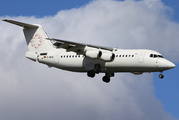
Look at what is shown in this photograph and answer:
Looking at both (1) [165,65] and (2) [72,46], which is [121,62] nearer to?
(1) [165,65]

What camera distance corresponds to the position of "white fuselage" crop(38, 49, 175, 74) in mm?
29281

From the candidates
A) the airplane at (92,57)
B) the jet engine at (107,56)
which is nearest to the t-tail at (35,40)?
the airplane at (92,57)

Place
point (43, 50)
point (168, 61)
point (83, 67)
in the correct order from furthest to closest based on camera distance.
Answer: point (43, 50) < point (83, 67) < point (168, 61)

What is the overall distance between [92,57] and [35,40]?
749cm

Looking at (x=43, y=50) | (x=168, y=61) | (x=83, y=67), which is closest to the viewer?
(x=168, y=61)

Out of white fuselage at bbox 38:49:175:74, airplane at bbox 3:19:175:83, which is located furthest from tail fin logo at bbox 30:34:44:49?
white fuselage at bbox 38:49:175:74

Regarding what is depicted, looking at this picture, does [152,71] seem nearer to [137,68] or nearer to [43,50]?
[137,68]

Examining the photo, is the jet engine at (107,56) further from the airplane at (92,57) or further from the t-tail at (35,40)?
the t-tail at (35,40)

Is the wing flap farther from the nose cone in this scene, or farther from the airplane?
the nose cone

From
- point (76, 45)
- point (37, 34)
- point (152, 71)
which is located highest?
point (37, 34)

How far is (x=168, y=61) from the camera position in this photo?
1156 inches

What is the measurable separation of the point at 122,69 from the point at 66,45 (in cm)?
490

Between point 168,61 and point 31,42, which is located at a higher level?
point 31,42

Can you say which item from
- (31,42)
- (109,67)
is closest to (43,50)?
(31,42)
